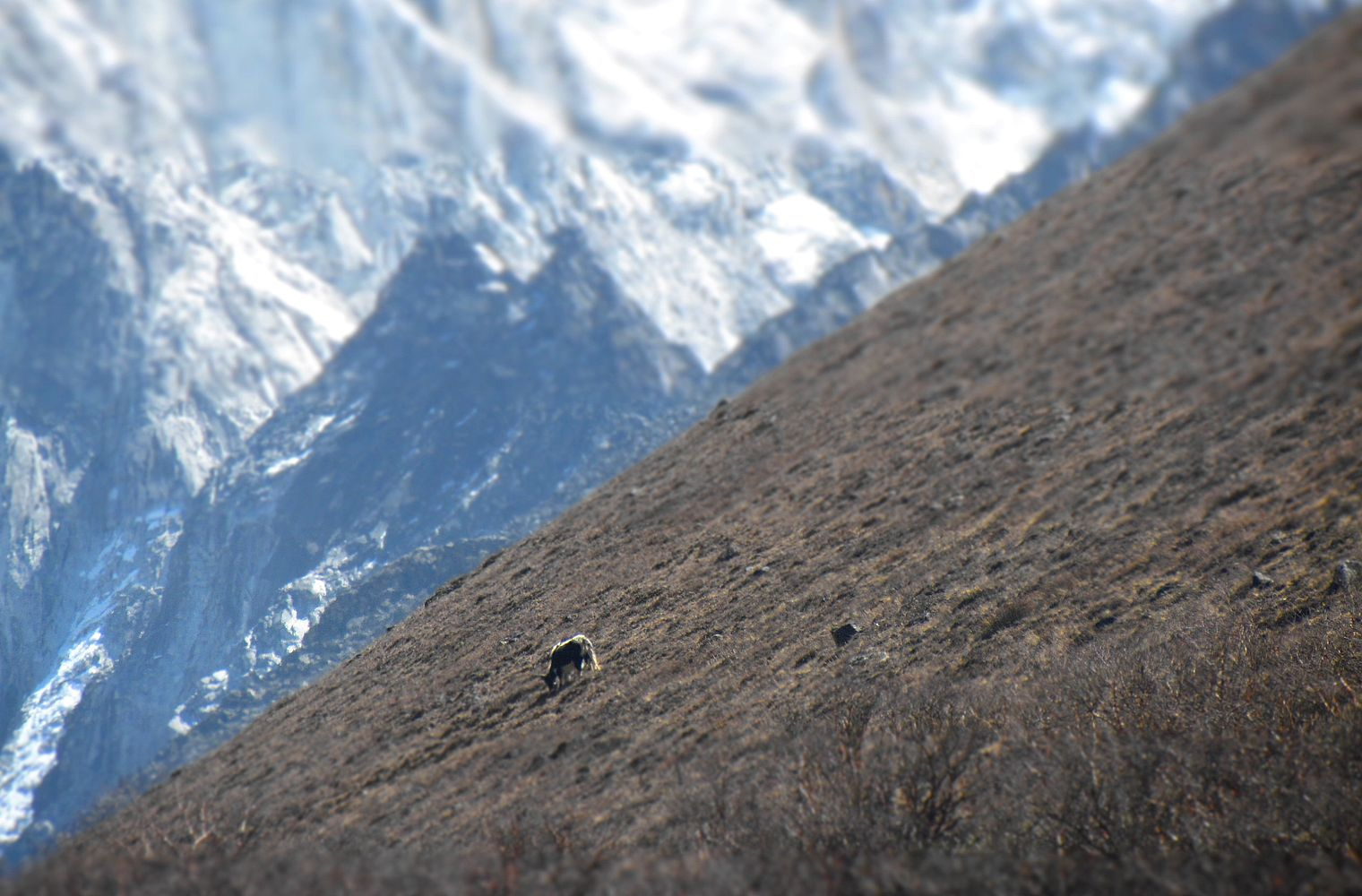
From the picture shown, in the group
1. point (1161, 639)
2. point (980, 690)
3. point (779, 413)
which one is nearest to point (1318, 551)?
point (1161, 639)

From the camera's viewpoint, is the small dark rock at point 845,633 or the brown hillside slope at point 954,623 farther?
the small dark rock at point 845,633

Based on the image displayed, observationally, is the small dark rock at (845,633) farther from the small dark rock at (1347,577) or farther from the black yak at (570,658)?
the small dark rock at (1347,577)

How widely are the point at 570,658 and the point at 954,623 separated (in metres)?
8.84

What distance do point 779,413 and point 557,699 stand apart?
2292 centimetres

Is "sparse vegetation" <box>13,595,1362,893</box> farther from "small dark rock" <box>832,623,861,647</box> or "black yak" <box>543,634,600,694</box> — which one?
"black yak" <box>543,634,600,694</box>

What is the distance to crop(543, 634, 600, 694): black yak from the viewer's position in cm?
2830

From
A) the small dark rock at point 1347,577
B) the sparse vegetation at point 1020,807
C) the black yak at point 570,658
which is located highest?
the black yak at point 570,658

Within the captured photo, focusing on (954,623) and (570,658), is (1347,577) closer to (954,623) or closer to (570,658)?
(954,623)

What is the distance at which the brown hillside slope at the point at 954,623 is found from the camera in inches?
502

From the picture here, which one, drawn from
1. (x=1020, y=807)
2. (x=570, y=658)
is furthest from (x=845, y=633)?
(x=1020, y=807)

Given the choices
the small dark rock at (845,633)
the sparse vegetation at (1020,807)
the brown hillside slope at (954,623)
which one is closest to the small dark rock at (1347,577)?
the brown hillside slope at (954,623)

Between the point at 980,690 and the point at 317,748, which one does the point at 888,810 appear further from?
the point at 317,748

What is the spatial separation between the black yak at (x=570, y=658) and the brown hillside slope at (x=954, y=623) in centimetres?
70

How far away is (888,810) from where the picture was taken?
1358 centimetres
